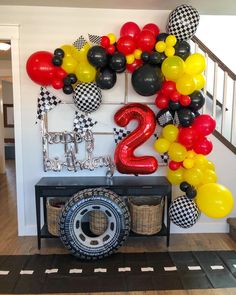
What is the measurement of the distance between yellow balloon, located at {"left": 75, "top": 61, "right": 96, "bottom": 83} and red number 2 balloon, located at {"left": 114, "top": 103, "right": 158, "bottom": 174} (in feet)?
1.57

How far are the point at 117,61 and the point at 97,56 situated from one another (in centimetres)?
19

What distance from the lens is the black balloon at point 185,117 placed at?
269cm

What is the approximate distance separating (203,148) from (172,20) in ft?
4.22

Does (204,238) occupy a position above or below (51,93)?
below

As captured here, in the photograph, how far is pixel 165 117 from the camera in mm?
2920

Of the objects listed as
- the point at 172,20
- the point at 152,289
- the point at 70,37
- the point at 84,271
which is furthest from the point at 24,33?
the point at 152,289

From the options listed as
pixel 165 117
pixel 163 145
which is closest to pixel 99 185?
pixel 163 145

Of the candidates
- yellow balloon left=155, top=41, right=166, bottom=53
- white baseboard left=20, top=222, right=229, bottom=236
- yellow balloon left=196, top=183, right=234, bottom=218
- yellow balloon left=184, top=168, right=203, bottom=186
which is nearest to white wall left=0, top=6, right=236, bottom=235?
yellow balloon left=155, top=41, right=166, bottom=53

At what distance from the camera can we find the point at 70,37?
10.0 ft

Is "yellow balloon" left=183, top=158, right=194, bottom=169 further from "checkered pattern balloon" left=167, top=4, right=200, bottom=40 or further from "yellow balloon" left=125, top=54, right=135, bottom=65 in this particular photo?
"checkered pattern balloon" left=167, top=4, right=200, bottom=40

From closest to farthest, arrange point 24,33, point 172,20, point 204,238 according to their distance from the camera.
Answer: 1. point 172,20
2. point 24,33
3. point 204,238

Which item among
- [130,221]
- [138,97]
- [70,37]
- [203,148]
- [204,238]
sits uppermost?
[70,37]

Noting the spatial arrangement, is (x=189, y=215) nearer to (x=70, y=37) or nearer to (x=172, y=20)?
(x=172, y=20)

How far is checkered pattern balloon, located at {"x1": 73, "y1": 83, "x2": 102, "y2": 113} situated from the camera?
9.20 ft
